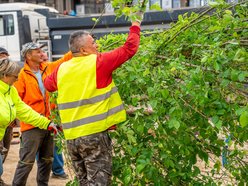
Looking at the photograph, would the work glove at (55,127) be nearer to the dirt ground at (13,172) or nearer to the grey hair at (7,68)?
the grey hair at (7,68)

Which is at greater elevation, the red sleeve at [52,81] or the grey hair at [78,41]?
the grey hair at [78,41]

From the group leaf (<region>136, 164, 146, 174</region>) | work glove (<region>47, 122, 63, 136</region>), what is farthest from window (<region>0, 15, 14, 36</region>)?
leaf (<region>136, 164, 146, 174</region>)

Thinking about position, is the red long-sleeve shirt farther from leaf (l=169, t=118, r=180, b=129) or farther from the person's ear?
leaf (l=169, t=118, r=180, b=129)

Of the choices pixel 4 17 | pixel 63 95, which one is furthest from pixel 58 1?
pixel 63 95

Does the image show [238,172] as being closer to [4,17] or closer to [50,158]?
[50,158]

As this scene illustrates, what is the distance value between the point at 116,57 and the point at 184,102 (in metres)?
0.56

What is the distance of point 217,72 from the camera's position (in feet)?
10.9

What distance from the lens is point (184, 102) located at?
3492 mm

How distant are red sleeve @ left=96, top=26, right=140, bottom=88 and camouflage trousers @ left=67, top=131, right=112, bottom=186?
41cm

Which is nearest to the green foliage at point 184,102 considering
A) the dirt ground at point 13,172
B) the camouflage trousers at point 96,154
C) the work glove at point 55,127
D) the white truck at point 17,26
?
the camouflage trousers at point 96,154

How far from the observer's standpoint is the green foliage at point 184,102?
334 centimetres

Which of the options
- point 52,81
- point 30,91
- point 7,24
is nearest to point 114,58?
point 52,81

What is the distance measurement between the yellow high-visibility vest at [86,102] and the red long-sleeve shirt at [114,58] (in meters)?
0.04

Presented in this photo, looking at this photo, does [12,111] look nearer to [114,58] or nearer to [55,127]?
[55,127]
